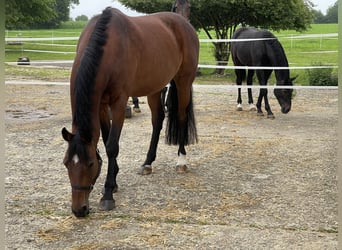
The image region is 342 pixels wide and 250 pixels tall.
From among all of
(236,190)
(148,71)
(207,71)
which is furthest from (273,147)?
(207,71)

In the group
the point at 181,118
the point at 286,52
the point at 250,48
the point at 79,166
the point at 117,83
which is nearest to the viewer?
the point at 79,166

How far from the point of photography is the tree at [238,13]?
13.5 meters

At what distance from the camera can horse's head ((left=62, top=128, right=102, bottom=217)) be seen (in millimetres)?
2576

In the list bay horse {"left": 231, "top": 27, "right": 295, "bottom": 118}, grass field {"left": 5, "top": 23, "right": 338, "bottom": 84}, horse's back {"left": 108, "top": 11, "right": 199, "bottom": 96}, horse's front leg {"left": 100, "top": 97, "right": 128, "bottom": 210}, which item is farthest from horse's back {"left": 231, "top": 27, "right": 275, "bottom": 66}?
horse's front leg {"left": 100, "top": 97, "right": 128, "bottom": 210}

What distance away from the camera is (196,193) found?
3.50 meters

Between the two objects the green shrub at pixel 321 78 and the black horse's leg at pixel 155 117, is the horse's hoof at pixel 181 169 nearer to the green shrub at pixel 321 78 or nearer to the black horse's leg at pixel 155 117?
the black horse's leg at pixel 155 117

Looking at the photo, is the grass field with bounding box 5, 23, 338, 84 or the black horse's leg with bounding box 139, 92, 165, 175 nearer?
the black horse's leg with bounding box 139, 92, 165, 175

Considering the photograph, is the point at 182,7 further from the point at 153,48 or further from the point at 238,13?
the point at 238,13

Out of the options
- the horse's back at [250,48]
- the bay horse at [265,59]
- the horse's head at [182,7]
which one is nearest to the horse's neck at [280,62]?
the bay horse at [265,59]

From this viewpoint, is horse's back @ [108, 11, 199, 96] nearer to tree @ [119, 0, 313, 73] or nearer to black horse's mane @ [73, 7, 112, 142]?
black horse's mane @ [73, 7, 112, 142]

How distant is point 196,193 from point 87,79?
4.59 ft

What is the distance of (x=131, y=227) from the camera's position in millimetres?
2838

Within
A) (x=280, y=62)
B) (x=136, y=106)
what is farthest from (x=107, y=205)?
(x=280, y=62)

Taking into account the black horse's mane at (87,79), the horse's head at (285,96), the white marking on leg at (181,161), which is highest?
the black horse's mane at (87,79)
